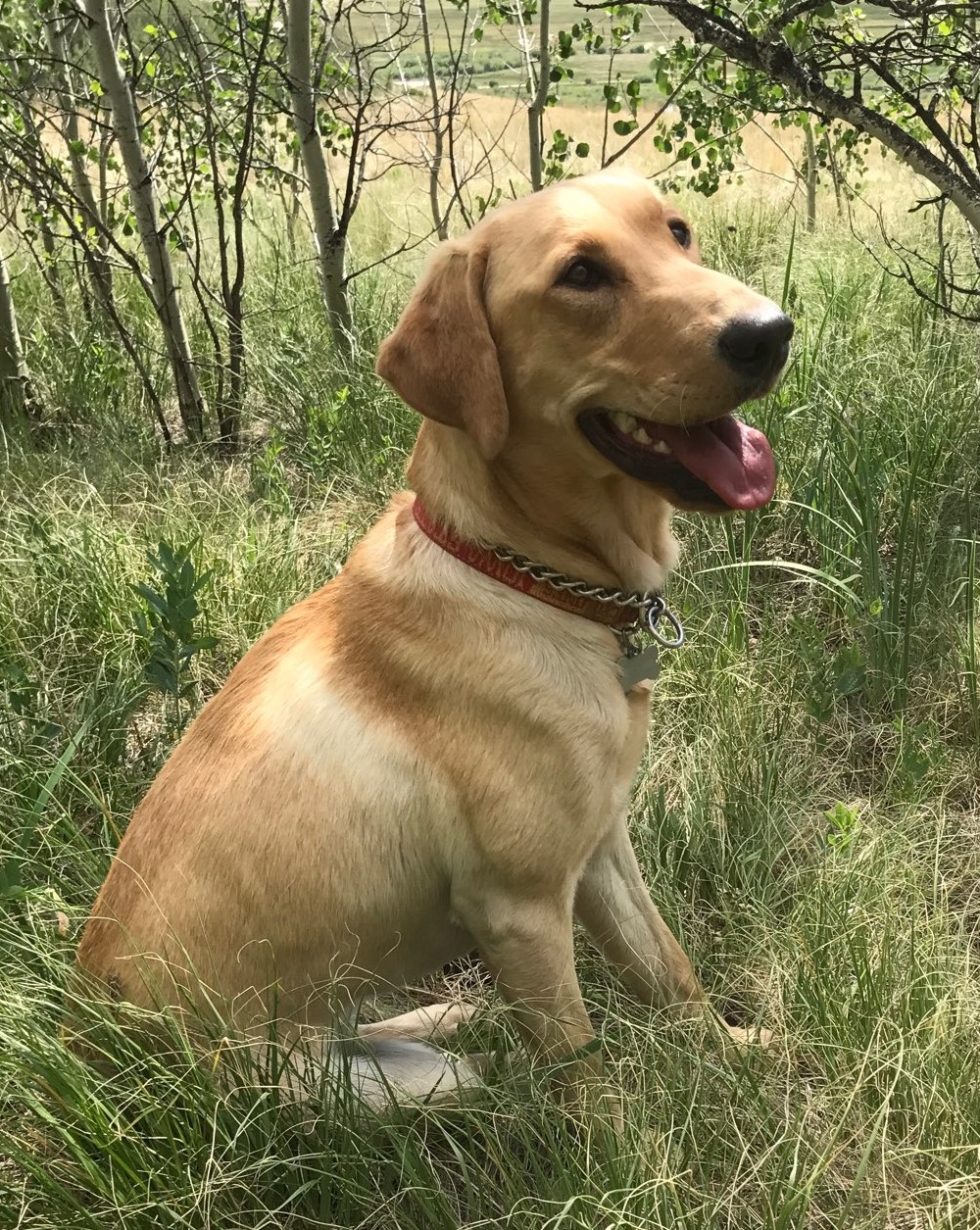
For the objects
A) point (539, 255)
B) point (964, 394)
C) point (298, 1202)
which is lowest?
point (298, 1202)

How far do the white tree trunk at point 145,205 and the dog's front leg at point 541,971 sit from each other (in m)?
3.44

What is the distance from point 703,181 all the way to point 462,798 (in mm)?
4155

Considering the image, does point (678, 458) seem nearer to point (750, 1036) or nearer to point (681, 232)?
point (681, 232)

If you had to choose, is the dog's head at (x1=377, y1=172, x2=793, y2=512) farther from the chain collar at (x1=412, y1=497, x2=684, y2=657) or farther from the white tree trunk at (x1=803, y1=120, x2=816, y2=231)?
the white tree trunk at (x1=803, y1=120, x2=816, y2=231)

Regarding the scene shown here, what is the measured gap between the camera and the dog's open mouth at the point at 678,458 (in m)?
1.73

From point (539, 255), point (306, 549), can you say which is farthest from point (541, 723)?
point (306, 549)

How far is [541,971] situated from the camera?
177cm

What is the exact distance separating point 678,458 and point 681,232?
0.55 meters

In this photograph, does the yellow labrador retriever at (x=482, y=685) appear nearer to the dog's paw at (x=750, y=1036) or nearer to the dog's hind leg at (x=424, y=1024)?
the dog's hind leg at (x=424, y=1024)

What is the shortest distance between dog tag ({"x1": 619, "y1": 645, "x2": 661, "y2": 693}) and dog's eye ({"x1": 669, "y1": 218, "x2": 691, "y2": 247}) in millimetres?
806

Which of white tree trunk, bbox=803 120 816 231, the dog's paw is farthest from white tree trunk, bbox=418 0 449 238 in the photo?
the dog's paw

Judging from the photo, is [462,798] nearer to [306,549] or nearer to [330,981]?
[330,981]

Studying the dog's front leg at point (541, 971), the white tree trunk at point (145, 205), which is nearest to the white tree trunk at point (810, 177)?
the white tree trunk at point (145, 205)

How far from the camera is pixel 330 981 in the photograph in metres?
1.77
